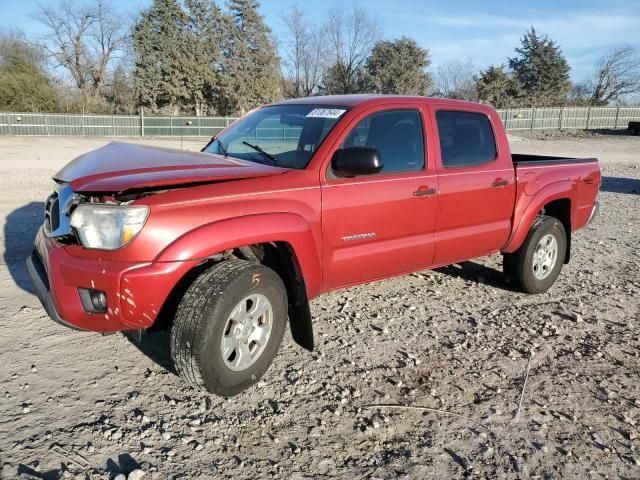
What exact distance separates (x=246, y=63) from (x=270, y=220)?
4731 cm

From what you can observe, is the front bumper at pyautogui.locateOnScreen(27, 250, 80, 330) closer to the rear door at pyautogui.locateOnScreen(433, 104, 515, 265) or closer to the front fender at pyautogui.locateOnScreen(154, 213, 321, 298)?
the front fender at pyautogui.locateOnScreen(154, 213, 321, 298)

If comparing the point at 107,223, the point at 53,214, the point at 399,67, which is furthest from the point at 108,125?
the point at 107,223

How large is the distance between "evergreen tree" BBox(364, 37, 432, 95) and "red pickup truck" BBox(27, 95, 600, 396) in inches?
2066

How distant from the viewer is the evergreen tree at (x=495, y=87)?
5384cm

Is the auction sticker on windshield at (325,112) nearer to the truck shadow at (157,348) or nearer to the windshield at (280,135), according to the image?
the windshield at (280,135)

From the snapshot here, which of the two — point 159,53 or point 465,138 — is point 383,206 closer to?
point 465,138

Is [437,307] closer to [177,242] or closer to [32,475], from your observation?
[177,242]

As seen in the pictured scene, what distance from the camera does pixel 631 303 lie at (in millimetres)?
5105

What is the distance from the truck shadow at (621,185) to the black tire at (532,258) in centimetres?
864

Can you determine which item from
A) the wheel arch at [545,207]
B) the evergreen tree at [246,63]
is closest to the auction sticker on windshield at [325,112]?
the wheel arch at [545,207]

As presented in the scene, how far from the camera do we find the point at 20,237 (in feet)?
22.2

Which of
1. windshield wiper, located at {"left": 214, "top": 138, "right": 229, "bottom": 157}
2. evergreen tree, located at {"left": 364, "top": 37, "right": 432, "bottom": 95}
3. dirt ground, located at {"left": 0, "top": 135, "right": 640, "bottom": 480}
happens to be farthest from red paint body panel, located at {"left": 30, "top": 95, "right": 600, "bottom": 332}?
evergreen tree, located at {"left": 364, "top": 37, "right": 432, "bottom": 95}

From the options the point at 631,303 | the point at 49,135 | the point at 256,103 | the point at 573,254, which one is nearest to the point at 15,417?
the point at 631,303

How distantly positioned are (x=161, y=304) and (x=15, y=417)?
3.38ft
